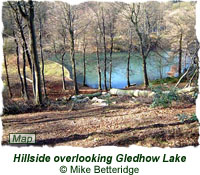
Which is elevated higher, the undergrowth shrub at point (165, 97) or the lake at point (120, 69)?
the undergrowth shrub at point (165, 97)

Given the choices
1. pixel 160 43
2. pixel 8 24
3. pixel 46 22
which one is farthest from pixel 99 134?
pixel 160 43

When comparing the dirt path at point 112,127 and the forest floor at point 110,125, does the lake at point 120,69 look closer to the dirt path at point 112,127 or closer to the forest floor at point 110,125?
the forest floor at point 110,125

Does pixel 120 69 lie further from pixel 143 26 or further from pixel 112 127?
pixel 112 127

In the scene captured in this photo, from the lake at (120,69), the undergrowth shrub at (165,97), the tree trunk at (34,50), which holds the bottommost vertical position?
the lake at (120,69)

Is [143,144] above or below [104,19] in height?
below

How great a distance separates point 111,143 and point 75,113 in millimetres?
3383

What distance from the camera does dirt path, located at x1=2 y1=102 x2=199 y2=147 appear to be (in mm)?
4711

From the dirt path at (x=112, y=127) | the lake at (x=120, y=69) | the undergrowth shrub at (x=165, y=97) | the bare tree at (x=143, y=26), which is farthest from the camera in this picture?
the lake at (x=120, y=69)

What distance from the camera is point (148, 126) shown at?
5.42m

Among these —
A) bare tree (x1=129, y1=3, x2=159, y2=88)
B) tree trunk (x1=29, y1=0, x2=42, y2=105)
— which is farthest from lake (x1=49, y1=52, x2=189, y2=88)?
tree trunk (x1=29, y1=0, x2=42, y2=105)

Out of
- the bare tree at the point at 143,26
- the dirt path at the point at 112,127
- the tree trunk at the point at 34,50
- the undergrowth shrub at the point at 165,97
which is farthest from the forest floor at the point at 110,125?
the bare tree at the point at 143,26

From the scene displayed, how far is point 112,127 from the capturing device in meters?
5.64

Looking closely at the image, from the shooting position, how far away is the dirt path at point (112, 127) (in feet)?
15.5

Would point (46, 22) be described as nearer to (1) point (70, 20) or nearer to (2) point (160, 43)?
(1) point (70, 20)
